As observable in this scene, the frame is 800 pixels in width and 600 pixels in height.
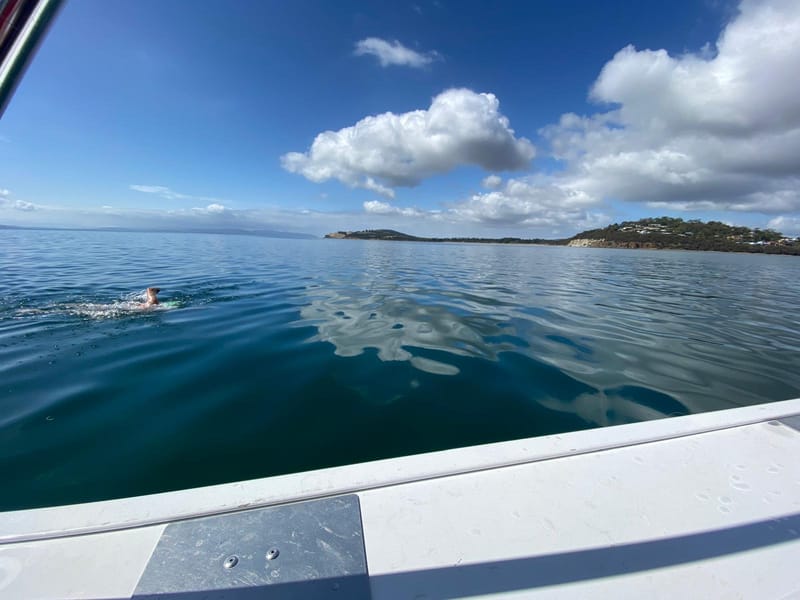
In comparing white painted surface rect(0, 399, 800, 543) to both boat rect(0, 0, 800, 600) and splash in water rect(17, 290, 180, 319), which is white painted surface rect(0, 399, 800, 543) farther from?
splash in water rect(17, 290, 180, 319)

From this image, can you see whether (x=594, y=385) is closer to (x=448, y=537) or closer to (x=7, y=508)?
(x=448, y=537)

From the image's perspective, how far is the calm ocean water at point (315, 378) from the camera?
8.20ft

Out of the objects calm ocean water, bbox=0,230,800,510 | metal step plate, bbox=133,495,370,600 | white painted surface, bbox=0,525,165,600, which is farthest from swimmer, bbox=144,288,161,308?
metal step plate, bbox=133,495,370,600

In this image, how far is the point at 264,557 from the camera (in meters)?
1.16

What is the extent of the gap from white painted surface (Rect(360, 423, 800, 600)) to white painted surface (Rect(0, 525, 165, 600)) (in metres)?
0.85

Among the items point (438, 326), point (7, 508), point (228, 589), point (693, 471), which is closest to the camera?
point (228, 589)

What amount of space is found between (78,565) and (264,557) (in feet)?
2.18

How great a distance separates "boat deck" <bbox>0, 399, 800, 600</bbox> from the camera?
1.10m

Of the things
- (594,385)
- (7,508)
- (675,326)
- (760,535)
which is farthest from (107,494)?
(675,326)

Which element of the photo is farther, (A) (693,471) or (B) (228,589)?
(A) (693,471)

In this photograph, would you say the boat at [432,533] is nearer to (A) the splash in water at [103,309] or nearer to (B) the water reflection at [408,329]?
(B) the water reflection at [408,329]

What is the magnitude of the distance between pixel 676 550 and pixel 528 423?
1.82 m

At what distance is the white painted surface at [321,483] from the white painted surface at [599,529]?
75 mm

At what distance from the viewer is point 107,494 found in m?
2.08
